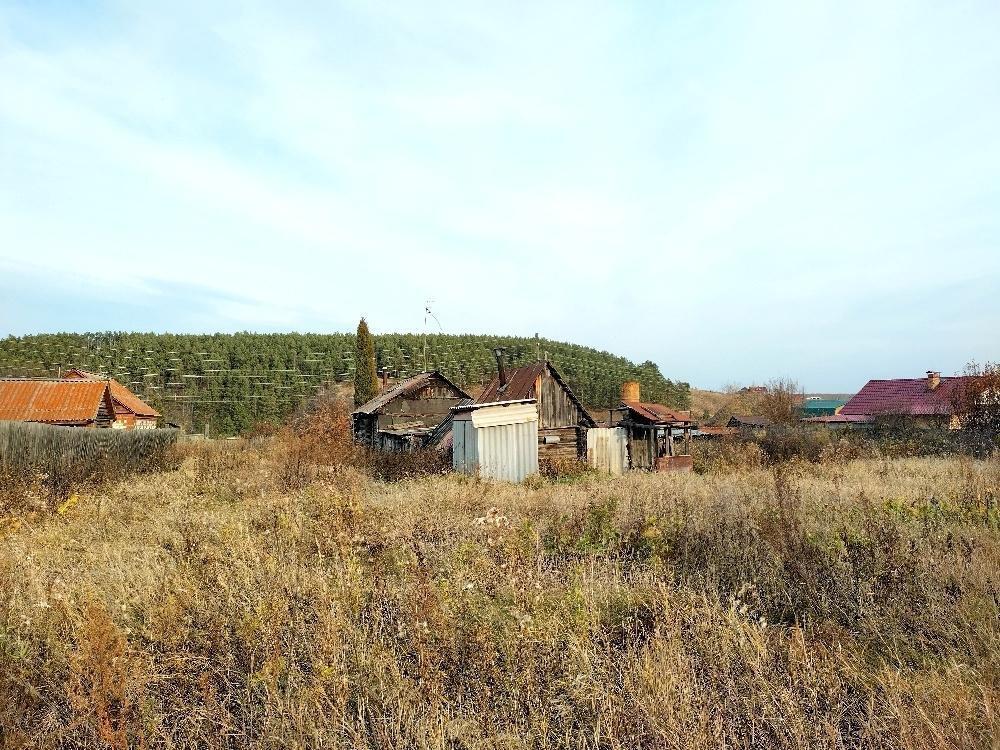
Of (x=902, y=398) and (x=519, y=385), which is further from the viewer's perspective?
(x=902, y=398)

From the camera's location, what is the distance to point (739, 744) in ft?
11.3

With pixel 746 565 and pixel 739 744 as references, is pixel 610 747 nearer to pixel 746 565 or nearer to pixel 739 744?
pixel 739 744

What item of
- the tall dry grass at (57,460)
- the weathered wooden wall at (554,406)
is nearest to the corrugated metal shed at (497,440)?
the weathered wooden wall at (554,406)

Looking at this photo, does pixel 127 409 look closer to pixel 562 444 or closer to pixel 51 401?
pixel 51 401

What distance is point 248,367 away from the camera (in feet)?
215

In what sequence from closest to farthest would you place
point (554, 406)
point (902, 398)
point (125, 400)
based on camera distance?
point (554, 406)
point (902, 398)
point (125, 400)

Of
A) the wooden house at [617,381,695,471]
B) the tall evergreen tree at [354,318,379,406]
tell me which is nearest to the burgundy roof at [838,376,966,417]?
the wooden house at [617,381,695,471]

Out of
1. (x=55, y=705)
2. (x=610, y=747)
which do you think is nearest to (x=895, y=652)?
(x=610, y=747)

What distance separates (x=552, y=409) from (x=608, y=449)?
3.48 meters

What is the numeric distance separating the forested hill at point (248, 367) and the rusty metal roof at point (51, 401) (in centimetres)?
2492

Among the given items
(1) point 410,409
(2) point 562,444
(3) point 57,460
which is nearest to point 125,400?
(1) point 410,409

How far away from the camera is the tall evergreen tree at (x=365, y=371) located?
4222 cm

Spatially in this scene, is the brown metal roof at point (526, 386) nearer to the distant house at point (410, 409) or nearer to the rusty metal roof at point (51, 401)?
the distant house at point (410, 409)

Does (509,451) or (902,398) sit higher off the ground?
(902,398)
